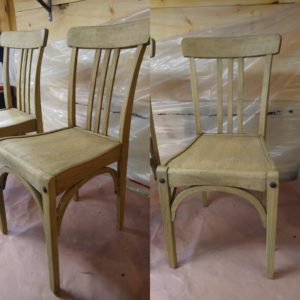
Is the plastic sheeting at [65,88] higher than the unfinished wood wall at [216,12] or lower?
lower

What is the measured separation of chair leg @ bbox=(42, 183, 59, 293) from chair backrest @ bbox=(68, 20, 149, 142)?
29cm

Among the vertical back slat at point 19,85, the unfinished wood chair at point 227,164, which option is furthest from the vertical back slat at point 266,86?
the vertical back slat at point 19,85

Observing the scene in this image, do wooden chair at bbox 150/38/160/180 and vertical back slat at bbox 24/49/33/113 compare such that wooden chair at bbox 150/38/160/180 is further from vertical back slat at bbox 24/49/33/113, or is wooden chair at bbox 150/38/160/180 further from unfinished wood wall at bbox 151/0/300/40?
vertical back slat at bbox 24/49/33/113

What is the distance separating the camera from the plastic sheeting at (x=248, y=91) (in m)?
1.05

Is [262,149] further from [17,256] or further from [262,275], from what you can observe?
[17,256]

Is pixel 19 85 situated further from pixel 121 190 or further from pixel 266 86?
pixel 266 86

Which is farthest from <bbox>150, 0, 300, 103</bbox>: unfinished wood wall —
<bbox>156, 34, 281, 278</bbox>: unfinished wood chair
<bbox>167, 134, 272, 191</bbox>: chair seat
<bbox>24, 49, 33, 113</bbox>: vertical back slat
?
<bbox>24, 49, 33, 113</bbox>: vertical back slat

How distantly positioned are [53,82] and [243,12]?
76 cm

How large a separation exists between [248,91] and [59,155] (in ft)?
2.55

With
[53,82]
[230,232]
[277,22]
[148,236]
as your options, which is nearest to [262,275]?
[230,232]

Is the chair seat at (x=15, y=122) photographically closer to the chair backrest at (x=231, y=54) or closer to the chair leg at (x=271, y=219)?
the chair backrest at (x=231, y=54)

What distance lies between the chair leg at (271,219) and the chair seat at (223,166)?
0.07ft

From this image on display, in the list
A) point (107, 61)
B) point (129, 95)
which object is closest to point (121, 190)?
point (129, 95)

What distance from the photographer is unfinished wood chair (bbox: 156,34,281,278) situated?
736 millimetres
